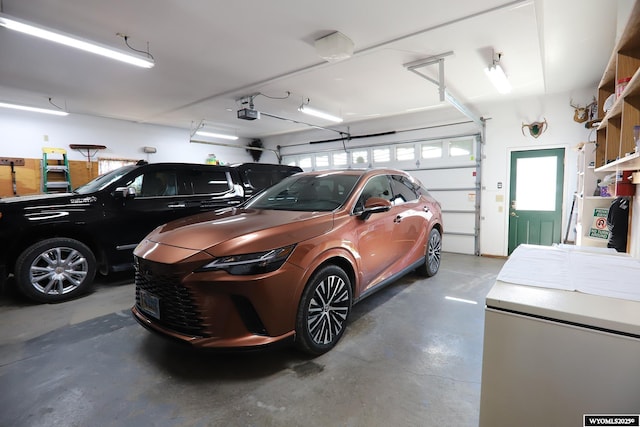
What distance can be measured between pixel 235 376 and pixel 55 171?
7.30m

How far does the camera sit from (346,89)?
5316 mm

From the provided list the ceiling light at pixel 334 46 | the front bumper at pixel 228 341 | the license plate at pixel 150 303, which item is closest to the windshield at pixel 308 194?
the front bumper at pixel 228 341

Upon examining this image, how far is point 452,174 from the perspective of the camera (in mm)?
6621

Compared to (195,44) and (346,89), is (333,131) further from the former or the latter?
(195,44)

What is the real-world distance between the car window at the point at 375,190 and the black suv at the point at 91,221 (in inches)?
109

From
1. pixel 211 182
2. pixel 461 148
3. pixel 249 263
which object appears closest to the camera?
pixel 249 263

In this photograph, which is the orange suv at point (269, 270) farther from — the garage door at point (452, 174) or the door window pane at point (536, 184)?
the door window pane at point (536, 184)

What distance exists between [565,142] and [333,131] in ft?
17.4

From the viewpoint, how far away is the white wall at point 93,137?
6184 millimetres

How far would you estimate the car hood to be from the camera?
1897 mm

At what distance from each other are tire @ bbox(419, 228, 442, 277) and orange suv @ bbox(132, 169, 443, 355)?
1.43 metres

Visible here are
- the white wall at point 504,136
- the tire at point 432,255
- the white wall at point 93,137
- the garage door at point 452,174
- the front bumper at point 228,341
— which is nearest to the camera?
the front bumper at point 228,341

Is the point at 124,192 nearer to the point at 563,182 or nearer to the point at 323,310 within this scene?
the point at 323,310


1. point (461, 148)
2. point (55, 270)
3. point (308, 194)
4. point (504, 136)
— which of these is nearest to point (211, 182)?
point (55, 270)
